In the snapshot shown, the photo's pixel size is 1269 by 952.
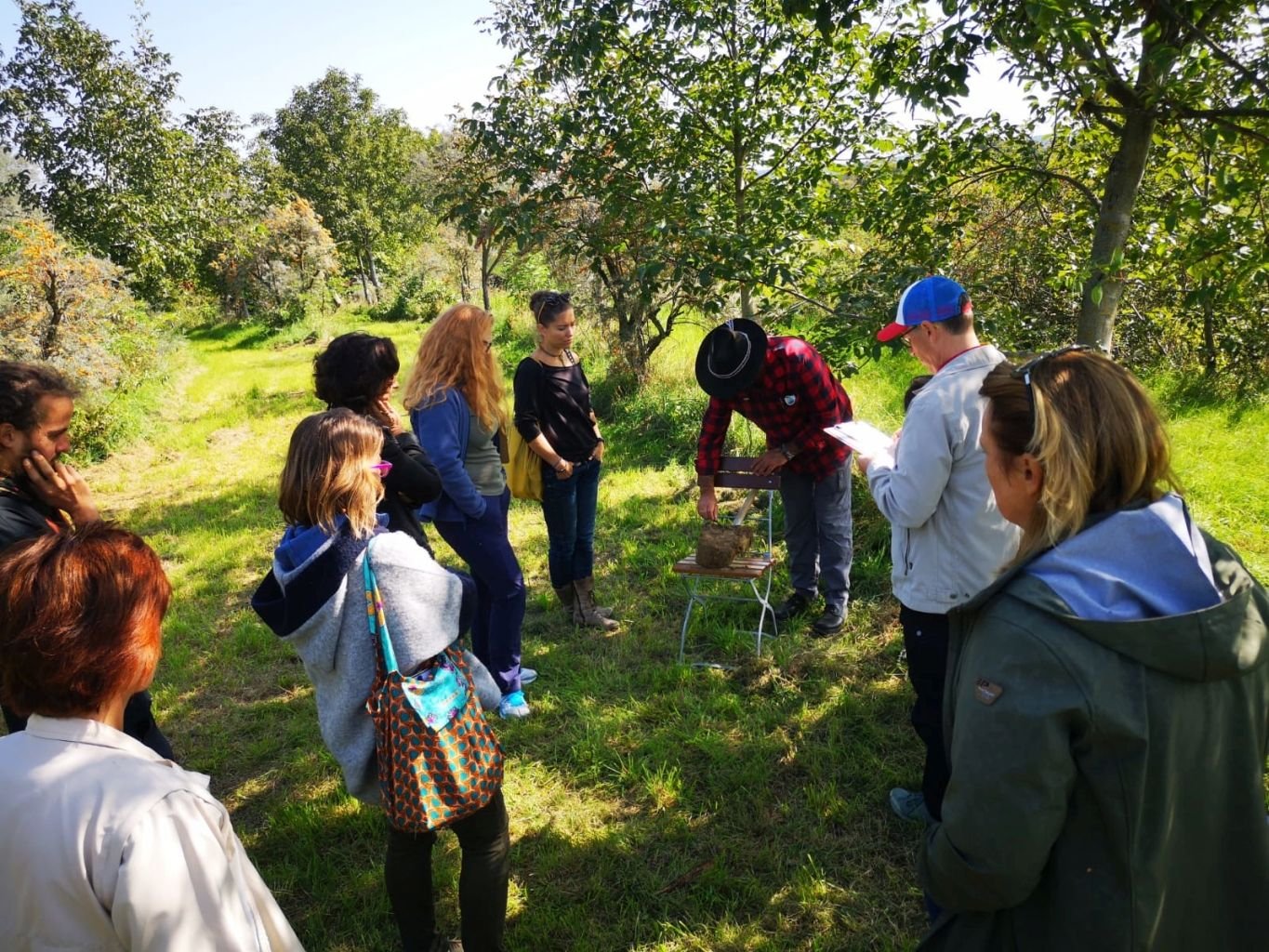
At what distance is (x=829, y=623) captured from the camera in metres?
4.54

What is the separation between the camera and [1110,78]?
326cm

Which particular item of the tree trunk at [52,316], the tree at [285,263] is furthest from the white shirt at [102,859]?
the tree at [285,263]

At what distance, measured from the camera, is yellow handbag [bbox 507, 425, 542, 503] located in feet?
14.7

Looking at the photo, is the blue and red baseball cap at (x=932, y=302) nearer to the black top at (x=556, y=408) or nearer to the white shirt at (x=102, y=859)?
the black top at (x=556, y=408)

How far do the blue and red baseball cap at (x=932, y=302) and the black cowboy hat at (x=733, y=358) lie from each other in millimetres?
1449

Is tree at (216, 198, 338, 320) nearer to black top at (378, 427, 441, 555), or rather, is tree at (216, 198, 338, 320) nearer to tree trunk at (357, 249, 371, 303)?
tree trunk at (357, 249, 371, 303)

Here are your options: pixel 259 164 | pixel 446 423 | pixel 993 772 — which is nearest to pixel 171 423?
pixel 446 423

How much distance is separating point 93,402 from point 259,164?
955 inches

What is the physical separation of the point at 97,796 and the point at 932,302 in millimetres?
2669

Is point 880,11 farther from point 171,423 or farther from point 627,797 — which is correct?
point 171,423

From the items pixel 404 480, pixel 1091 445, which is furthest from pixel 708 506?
pixel 1091 445

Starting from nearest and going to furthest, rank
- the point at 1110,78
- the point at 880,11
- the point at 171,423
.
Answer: the point at 1110,78
the point at 880,11
the point at 171,423

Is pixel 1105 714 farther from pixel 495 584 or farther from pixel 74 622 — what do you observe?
pixel 495 584

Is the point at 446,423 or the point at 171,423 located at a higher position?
the point at 446,423
